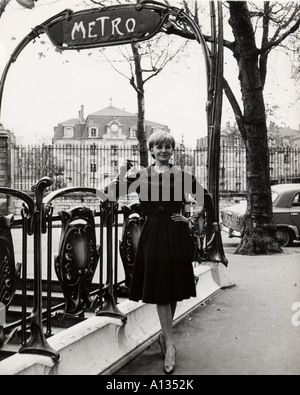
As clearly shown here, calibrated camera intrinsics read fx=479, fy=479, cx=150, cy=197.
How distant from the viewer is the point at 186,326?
4371 millimetres

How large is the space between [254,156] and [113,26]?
240 inches

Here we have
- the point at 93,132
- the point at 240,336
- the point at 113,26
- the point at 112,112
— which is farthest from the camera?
the point at 112,112

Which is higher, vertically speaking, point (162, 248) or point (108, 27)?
point (108, 27)

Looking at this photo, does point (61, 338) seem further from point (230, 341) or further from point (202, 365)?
point (230, 341)

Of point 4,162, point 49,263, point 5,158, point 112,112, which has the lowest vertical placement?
point 49,263

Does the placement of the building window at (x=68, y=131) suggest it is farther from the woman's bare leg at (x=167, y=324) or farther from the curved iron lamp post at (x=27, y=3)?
the woman's bare leg at (x=167, y=324)

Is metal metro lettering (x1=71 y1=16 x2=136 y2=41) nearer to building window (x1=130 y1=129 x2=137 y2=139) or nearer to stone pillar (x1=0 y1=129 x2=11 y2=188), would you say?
stone pillar (x1=0 y1=129 x2=11 y2=188)

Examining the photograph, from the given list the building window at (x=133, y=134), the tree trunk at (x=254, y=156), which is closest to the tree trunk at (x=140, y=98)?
the tree trunk at (x=254, y=156)

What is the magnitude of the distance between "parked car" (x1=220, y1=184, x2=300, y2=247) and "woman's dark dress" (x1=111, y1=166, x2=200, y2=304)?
831 centimetres

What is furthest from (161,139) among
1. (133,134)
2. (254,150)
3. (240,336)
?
(133,134)

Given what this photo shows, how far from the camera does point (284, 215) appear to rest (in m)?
11.8

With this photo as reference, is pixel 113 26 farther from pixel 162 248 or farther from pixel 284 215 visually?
pixel 284 215

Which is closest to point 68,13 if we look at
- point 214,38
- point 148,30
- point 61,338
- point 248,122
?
point 148,30

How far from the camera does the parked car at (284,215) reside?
38.7 feet
